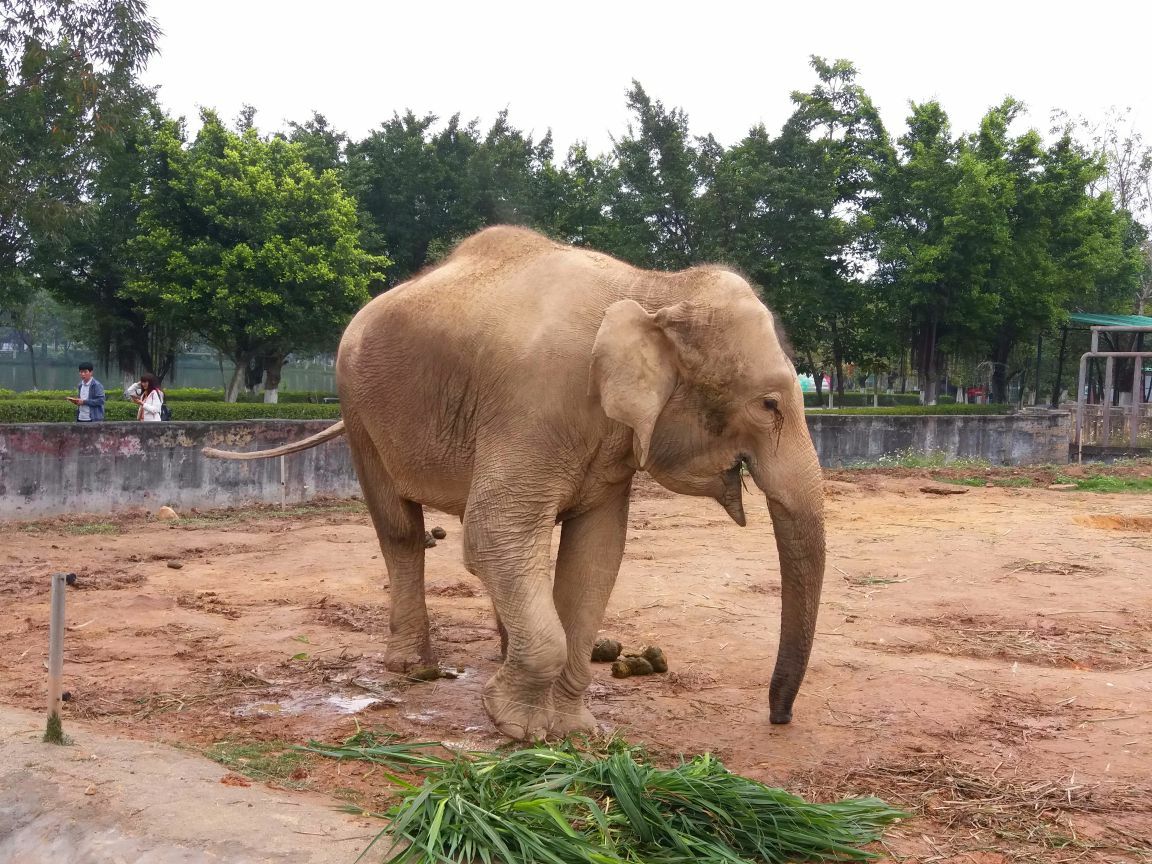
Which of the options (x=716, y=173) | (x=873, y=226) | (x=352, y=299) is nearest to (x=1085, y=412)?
(x=873, y=226)

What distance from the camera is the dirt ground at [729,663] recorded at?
13.3 ft

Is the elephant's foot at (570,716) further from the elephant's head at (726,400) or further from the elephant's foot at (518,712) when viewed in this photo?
the elephant's head at (726,400)

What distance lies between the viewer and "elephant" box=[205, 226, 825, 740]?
426 cm

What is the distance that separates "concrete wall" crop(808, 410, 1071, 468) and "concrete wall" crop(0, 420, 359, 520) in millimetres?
9094

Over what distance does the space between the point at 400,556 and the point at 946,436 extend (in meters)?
16.6

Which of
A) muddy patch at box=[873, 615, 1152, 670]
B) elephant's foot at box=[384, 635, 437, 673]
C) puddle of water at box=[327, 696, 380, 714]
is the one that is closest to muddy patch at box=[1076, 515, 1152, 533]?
muddy patch at box=[873, 615, 1152, 670]

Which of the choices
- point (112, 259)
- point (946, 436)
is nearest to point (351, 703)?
point (946, 436)

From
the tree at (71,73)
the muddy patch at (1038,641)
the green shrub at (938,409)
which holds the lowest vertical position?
the muddy patch at (1038,641)

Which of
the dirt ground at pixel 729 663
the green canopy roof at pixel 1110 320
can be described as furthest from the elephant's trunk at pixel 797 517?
the green canopy roof at pixel 1110 320

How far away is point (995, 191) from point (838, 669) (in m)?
25.9

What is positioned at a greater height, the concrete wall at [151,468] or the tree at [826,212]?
the tree at [826,212]

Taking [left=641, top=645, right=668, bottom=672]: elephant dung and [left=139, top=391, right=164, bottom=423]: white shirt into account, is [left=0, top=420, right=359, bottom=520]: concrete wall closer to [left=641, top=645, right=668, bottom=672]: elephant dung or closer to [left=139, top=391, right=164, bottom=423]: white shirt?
[left=139, top=391, right=164, bottom=423]: white shirt

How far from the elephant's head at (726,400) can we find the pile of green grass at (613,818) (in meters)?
0.96

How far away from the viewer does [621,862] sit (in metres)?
3.10
